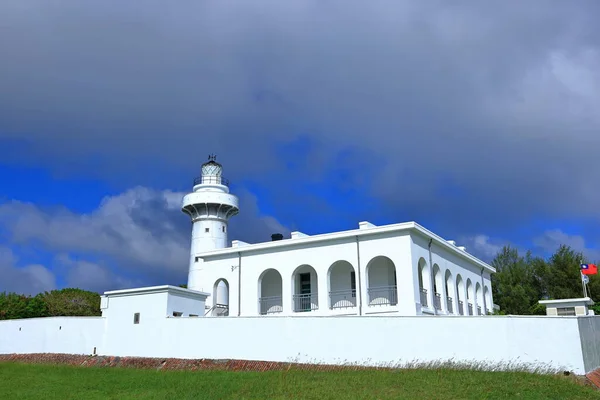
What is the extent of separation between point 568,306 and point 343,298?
30.0 ft

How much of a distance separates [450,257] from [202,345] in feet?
43.6

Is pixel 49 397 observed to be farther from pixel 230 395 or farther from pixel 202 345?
pixel 202 345

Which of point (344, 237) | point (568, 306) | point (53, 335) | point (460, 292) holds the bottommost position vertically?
point (53, 335)

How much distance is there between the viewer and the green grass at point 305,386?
518 inches

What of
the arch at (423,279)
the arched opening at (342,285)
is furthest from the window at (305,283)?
the arch at (423,279)

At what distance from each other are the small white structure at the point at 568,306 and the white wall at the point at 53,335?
17.7 metres

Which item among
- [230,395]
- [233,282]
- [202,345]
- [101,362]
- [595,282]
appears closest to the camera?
[230,395]

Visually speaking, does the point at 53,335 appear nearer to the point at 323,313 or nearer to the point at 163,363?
the point at 163,363

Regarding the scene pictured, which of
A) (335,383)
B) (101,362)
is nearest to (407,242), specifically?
(335,383)

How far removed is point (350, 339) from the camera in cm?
1812

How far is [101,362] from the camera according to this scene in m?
22.1

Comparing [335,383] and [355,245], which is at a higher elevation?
[355,245]

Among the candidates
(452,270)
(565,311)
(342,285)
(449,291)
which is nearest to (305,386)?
(342,285)

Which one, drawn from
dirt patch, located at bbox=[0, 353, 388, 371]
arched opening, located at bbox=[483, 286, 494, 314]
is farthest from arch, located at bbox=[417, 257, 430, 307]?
arched opening, located at bbox=[483, 286, 494, 314]
